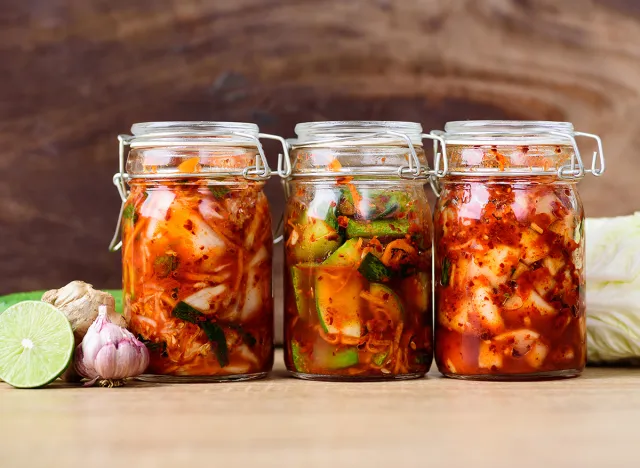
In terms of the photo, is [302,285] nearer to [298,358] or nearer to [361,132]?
[298,358]

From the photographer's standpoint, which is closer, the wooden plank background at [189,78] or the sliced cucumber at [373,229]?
the sliced cucumber at [373,229]

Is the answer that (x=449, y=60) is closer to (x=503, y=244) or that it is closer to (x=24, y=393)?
(x=503, y=244)

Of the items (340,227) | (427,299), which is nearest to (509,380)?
(427,299)

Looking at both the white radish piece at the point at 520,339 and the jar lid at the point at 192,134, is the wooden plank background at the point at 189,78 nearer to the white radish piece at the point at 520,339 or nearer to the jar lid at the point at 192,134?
the jar lid at the point at 192,134

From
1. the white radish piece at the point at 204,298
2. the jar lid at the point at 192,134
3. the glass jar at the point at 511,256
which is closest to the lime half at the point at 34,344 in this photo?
the white radish piece at the point at 204,298

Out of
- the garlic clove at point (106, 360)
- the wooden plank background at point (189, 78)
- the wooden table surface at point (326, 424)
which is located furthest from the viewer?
the wooden plank background at point (189, 78)

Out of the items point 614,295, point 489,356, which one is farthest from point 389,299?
point 614,295
